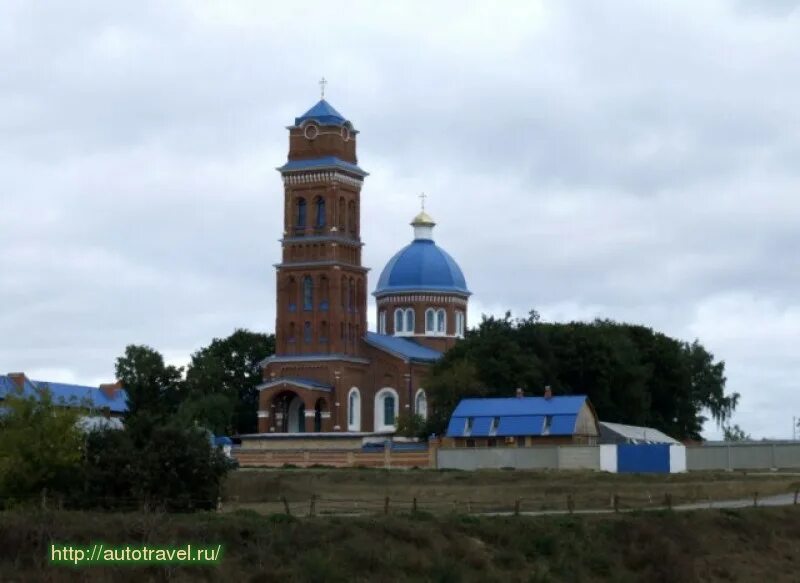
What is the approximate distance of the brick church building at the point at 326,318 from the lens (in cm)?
9656

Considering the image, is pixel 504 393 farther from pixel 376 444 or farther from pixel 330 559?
pixel 330 559

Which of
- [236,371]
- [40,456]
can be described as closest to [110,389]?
[236,371]

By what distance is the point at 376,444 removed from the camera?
83812 mm

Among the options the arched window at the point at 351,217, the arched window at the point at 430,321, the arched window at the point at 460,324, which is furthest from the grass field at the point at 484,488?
the arched window at the point at 460,324

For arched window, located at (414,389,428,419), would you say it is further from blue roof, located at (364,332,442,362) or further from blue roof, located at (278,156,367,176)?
blue roof, located at (278,156,367,176)

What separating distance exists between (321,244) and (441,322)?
17.3 meters

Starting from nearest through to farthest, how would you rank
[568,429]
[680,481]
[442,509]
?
[442,509]
[680,481]
[568,429]

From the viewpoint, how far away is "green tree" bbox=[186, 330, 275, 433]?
343ft

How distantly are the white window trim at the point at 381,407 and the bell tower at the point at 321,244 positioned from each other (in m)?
3.47

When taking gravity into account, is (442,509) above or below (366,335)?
below

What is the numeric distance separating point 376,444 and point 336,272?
56.3 feet

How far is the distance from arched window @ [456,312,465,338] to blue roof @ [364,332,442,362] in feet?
12.5

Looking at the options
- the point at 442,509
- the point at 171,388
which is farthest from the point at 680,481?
the point at 171,388

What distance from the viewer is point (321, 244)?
9806 centimetres
